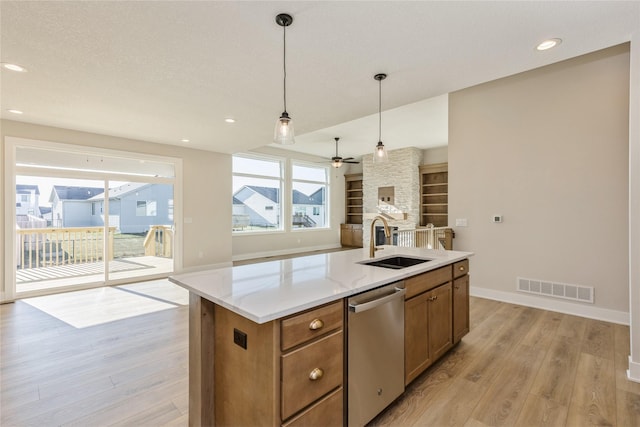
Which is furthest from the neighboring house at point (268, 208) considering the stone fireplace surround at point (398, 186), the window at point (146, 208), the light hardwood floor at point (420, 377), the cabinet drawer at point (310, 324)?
the cabinet drawer at point (310, 324)

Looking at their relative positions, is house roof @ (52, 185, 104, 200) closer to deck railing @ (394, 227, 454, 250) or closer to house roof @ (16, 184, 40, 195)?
house roof @ (16, 184, 40, 195)

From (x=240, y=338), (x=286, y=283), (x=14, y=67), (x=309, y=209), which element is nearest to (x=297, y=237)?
(x=309, y=209)

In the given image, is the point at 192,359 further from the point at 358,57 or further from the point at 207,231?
the point at 207,231

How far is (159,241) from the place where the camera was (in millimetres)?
5715

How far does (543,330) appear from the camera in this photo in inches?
124

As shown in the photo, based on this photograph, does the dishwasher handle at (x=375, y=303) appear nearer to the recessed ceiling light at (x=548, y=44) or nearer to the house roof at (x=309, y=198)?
the recessed ceiling light at (x=548, y=44)

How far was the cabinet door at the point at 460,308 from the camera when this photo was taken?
261 centimetres

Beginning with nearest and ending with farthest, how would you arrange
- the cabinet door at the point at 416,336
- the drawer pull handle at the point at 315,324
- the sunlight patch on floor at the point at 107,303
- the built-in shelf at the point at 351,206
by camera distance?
the drawer pull handle at the point at 315,324, the cabinet door at the point at 416,336, the sunlight patch on floor at the point at 107,303, the built-in shelf at the point at 351,206

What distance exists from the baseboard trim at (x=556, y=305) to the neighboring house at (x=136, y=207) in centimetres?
573

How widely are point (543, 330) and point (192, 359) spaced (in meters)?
3.53

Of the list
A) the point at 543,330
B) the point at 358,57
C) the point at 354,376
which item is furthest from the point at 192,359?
the point at 543,330

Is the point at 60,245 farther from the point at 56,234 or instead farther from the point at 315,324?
the point at 315,324

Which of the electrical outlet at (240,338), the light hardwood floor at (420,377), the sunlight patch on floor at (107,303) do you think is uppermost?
the electrical outlet at (240,338)

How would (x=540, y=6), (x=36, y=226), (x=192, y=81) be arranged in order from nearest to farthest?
(x=540, y=6)
(x=192, y=81)
(x=36, y=226)
